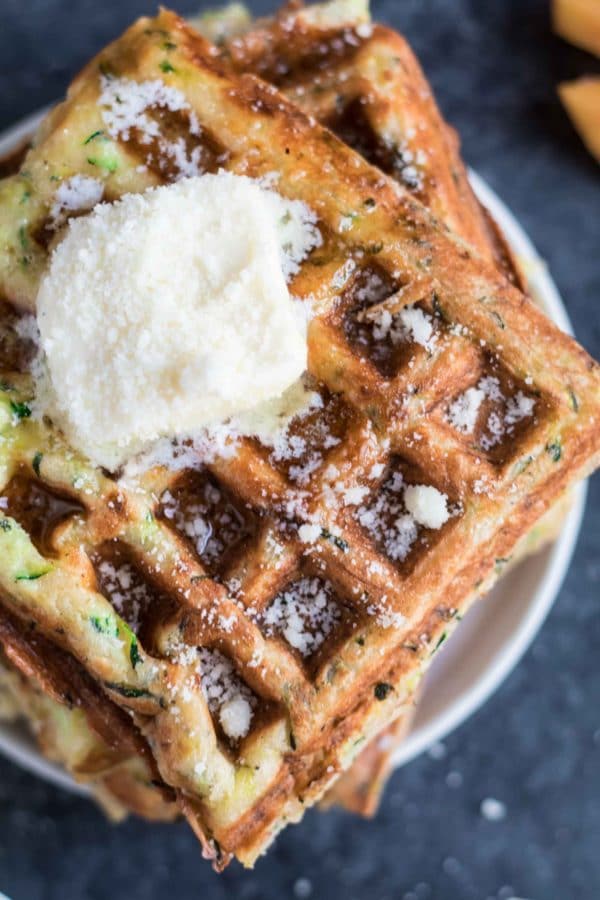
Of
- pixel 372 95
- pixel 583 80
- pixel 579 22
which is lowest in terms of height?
pixel 583 80

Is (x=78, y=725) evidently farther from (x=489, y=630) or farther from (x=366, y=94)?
(x=366, y=94)

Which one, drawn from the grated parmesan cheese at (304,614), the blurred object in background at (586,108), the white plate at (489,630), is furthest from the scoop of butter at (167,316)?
the blurred object in background at (586,108)

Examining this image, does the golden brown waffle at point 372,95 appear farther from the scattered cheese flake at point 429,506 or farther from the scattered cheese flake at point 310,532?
the scattered cheese flake at point 310,532

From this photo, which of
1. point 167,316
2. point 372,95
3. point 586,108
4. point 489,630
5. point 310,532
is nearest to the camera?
point 167,316

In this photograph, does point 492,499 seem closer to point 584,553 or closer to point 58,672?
point 58,672

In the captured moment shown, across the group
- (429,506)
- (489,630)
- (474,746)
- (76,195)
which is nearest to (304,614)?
(429,506)

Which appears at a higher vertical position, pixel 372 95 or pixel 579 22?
pixel 372 95

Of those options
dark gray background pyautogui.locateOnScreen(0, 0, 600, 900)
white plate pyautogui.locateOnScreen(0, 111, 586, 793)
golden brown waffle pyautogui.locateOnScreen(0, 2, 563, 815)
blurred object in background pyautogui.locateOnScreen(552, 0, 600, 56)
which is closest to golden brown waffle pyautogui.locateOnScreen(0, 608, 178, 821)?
white plate pyautogui.locateOnScreen(0, 111, 586, 793)
